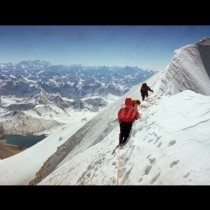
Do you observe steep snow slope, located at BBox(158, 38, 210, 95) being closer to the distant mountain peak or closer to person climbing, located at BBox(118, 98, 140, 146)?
the distant mountain peak

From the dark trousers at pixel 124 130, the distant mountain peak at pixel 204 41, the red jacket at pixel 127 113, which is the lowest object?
the dark trousers at pixel 124 130

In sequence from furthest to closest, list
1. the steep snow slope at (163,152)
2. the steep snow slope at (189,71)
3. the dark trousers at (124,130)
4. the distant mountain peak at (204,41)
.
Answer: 1. the distant mountain peak at (204,41)
2. the steep snow slope at (189,71)
3. the dark trousers at (124,130)
4. the steep snow slope at (163,152)

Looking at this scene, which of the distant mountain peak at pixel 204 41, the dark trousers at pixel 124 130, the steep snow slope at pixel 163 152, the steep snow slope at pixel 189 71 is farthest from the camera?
the distant mountain peak at pixel 204 41

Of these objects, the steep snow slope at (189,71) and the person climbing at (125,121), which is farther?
the steep snow slope at (189,71)

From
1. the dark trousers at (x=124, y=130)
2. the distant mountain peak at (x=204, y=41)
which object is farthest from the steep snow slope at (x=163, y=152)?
the distant mountain peak at (x=204, y=41)

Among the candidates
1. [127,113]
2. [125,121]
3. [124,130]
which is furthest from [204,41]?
[124,130]

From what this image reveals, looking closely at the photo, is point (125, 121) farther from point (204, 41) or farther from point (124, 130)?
point (204, 41)

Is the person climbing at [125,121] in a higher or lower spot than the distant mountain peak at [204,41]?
lower

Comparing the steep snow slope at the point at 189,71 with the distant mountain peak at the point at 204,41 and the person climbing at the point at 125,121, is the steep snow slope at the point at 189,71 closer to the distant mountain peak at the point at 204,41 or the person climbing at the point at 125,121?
the distant mountain peak at the point at 204,41
